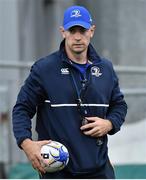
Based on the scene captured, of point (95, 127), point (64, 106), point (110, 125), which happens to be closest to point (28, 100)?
point (64, 106)

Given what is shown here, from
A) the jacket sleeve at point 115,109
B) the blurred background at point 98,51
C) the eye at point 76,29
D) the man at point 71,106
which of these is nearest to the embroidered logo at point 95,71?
the man at point 71,106

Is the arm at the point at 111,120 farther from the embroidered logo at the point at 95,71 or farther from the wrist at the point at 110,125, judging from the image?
the embroidered logo at the point at 95,71

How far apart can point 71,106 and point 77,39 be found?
0.43 m

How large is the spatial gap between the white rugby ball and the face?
2.08 ft

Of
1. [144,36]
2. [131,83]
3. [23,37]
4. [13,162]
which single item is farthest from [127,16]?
[13,162]

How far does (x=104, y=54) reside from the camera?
1257 cm

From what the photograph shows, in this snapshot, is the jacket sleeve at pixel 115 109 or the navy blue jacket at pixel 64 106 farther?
the jacket sleeve at pixel 115 109

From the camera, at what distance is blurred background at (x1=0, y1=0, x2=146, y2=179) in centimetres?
875

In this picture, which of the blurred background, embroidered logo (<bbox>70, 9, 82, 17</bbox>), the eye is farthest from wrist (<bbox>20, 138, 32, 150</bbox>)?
the blurred background

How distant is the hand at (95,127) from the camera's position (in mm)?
5023

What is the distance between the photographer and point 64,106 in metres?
5.03

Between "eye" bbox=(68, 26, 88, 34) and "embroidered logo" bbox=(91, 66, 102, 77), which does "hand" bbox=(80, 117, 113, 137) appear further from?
"eye" bbox=(68, 26, 88, 34)

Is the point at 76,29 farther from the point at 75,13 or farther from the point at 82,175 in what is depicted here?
the point at 82,175

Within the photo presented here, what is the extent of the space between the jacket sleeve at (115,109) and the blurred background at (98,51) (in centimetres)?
235
